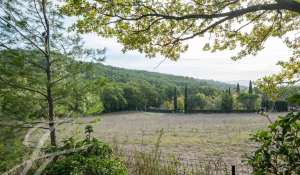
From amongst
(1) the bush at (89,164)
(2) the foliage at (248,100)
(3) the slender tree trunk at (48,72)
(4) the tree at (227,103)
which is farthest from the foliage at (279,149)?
(2) the foliage at (248,100)

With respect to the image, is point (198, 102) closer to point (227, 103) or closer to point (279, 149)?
point (227, 103)

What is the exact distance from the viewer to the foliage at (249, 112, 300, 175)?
1996 mm

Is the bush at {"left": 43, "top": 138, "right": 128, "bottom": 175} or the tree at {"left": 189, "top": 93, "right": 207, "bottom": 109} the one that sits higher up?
the bush at {"left": 43, "top": 138, "right": 128, "bottom": 175}

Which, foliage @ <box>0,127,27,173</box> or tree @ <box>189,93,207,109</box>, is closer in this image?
foliage @ <box>0,127,27,173</box>

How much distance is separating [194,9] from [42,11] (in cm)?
283

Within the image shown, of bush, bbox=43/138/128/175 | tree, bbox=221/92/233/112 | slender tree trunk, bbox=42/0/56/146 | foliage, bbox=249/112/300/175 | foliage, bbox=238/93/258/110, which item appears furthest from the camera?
foliage, bbox=238/93/258/110

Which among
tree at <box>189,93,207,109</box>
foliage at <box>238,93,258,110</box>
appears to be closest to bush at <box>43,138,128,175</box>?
foliage at <box>238,93,258,110</box>

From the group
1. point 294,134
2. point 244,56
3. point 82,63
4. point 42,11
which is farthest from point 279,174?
point 42,11

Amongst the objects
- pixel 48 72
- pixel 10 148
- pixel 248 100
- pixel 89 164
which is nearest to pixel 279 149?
pixel 89 164

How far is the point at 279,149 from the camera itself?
2072mm

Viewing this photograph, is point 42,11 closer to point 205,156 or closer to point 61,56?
point 61,56

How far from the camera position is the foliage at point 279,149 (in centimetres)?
200

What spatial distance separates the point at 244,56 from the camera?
584 cm

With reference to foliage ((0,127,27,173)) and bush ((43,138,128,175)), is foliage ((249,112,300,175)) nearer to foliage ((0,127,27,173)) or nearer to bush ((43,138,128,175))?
bush ((43,138,128,175))
